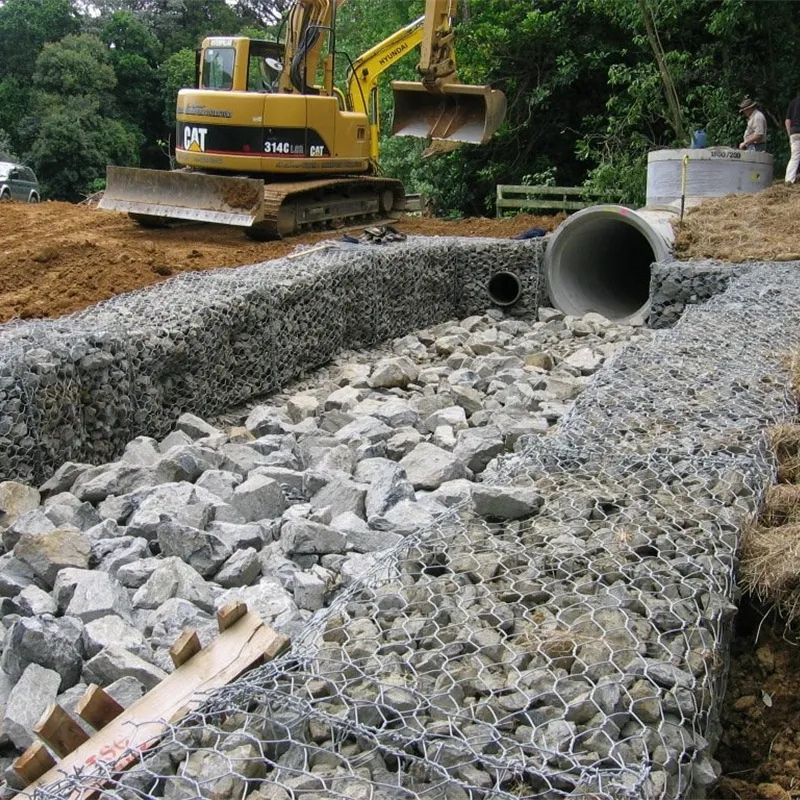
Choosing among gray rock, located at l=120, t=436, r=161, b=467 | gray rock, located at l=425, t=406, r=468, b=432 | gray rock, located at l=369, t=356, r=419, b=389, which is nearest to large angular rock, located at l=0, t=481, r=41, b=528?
gray rock, located at l=120, t=436, r=161, b=467

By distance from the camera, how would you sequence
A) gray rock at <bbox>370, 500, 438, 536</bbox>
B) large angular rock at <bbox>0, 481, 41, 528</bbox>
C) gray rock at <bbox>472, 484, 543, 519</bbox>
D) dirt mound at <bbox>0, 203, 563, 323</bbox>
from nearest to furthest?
gray rock at <bbox>472, 484, 543, 519</bbox> < gray rock at <bbox>370, 500, 438, 536</bbox> < large angular rock at <bbox>0, 481, 41, 528</bbox> < dirt mound at <bbox>0, 203, 563, 323</bbox>

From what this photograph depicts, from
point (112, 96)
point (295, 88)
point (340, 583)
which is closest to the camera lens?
point (340, 583)

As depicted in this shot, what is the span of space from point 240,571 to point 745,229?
7586 millimetres

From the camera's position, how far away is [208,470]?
4.65m

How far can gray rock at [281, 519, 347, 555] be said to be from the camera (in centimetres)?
376

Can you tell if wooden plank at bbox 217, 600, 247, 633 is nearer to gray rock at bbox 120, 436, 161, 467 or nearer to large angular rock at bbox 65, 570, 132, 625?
large angular rock at bbox 65, 570, 132, 625

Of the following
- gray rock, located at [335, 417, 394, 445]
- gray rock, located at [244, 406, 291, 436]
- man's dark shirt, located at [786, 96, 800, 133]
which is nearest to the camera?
gray rock, located at [335, 417, 394, 445]

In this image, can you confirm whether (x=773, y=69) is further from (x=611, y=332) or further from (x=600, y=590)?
(x=600, y=590)

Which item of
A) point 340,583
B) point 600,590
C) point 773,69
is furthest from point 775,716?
point 773,69

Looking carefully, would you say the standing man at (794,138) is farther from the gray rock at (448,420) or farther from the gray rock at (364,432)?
the gray rock at (364,432)

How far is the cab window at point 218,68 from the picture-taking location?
1138 centimetres

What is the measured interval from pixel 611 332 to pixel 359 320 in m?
2.39

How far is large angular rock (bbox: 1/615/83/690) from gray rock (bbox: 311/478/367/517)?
1432 mm

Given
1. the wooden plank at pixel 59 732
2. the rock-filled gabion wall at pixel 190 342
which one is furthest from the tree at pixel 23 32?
the wooden plank at pixel 59 732
